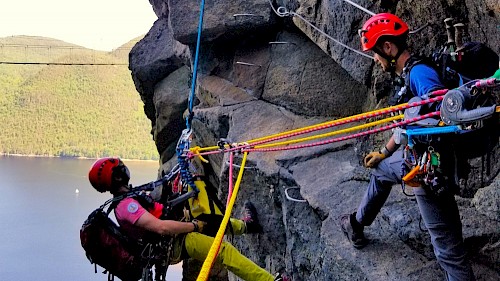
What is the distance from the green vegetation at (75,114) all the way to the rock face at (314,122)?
7270cm

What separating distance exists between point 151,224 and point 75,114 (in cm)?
8434

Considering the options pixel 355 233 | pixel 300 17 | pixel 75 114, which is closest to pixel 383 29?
pixel 355 233

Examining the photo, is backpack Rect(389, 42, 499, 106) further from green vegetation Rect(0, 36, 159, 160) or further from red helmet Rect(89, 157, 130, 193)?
green vegetation Rect(0, 36, 159, 160)

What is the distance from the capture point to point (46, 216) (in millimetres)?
50469

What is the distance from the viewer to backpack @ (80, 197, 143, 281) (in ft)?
11.7

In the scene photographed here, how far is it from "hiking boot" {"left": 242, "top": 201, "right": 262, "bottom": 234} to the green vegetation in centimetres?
7458

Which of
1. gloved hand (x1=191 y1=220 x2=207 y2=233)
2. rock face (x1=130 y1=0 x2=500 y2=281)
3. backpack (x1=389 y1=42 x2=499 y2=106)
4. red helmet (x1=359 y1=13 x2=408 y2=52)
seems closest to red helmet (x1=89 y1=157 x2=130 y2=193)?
gloved hand (x1=191 y1=220 x2=207 y2=233)

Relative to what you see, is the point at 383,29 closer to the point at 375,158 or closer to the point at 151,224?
the point at 375,158

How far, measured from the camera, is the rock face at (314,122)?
115 inches

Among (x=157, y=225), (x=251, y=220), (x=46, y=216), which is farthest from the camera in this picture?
(x=46, y=216)

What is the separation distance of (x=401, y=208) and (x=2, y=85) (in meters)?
97.1

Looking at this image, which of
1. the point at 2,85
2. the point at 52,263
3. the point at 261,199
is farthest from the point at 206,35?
the point at 2,85

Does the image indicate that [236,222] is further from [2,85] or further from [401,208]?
[2,85]

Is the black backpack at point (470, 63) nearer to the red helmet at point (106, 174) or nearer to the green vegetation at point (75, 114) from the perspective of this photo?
the red helmet at point (106, 174)
